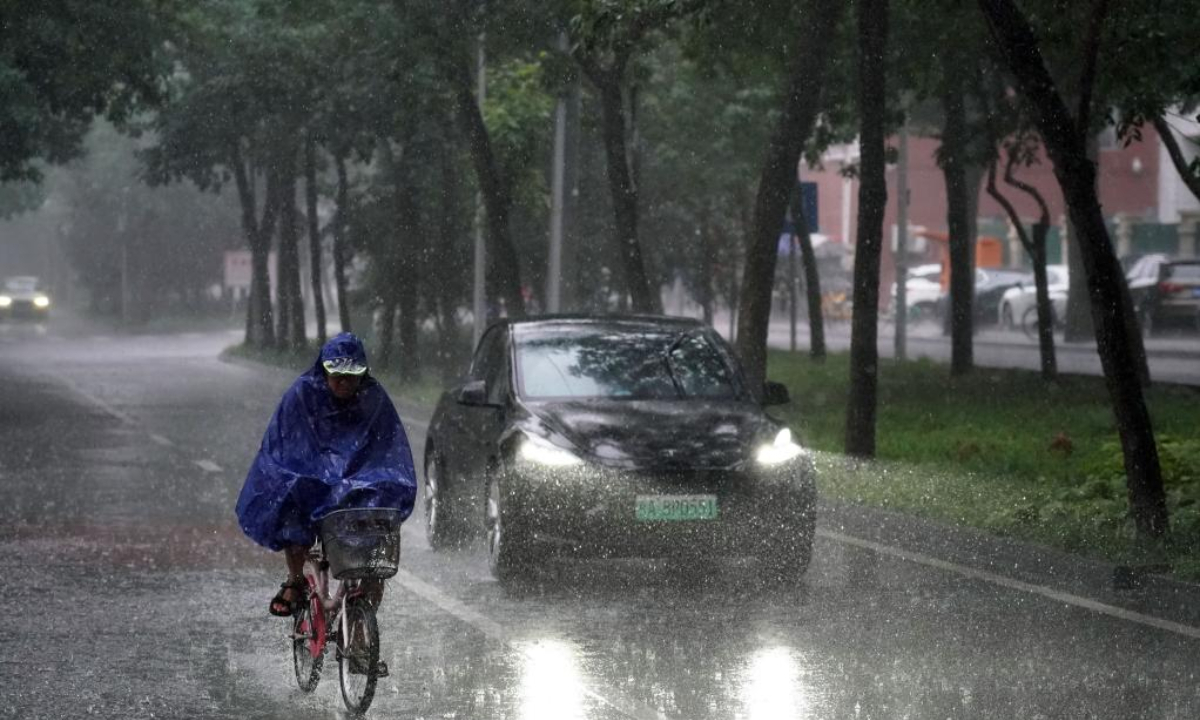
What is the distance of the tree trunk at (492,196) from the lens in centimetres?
3039

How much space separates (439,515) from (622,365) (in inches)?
69.2

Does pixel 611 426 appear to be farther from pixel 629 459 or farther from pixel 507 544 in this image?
pixel 507 544

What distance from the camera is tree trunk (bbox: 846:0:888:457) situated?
62.8 ft

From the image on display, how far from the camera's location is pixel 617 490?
452 inches

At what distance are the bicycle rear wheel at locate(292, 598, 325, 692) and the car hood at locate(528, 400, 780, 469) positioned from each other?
3192 millimetres

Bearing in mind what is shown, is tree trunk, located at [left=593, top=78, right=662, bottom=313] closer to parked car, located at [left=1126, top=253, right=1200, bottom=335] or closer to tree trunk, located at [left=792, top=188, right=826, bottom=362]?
Result: tree trunk, located at [left=792, top=188, right=826, bottom=362]

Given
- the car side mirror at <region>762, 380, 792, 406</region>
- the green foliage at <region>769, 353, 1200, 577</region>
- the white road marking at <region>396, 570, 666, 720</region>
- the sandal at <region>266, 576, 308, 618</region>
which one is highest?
the car side mirror at <region>762, 380, 792, 406</region>

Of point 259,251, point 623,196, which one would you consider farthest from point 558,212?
point 259,251

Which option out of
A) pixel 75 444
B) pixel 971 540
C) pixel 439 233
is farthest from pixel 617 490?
pixel 439 233

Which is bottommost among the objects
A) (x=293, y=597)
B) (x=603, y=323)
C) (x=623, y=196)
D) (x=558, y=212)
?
(x=293, y=597)

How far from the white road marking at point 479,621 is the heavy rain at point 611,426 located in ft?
0.11

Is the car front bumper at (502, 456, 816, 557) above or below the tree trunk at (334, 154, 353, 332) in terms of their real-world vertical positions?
below

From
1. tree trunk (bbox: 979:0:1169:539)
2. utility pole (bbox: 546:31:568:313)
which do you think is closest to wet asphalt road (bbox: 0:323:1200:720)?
tree trunk (bbox: 979:0:1169:539)

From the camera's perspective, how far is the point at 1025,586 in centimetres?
1178
